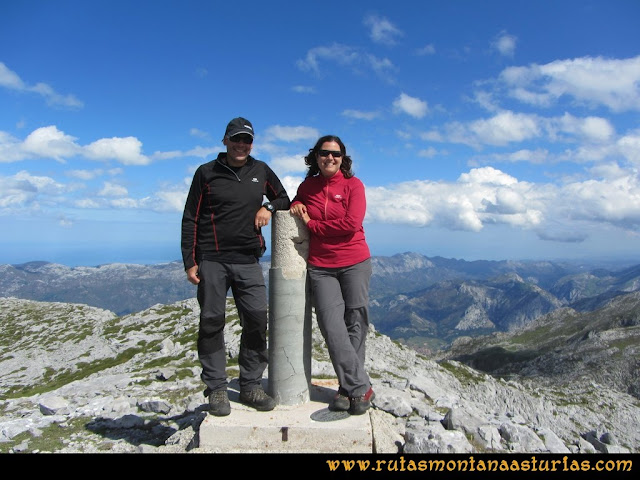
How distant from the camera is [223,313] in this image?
9352 mm

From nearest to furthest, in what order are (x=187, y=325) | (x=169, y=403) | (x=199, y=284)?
(x=199, y=284), (x=169, y=403), (x=187, y=325)

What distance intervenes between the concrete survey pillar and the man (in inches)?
19.1

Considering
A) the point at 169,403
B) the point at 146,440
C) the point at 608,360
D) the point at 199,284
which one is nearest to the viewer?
the point at 199,284

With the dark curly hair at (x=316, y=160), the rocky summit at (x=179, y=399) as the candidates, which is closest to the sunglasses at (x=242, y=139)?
the dark curly hair at (x=316, y=160)

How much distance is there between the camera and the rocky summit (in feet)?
35.0

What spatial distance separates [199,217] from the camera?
937cm

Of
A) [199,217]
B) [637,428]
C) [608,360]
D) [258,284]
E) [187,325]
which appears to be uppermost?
[199,217]

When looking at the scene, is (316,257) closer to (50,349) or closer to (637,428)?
→ (637,428)

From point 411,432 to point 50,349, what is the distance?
48.1m

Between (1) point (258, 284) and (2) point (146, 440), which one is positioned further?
(2) point (146, 440)

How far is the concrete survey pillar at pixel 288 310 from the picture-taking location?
9867 millimetres

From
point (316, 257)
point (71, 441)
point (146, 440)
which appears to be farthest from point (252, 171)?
point (71, 441)

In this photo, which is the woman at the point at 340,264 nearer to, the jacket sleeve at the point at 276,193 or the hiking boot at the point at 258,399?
the jacket sleeve at the point at 276,193

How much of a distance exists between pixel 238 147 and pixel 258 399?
559 cm
